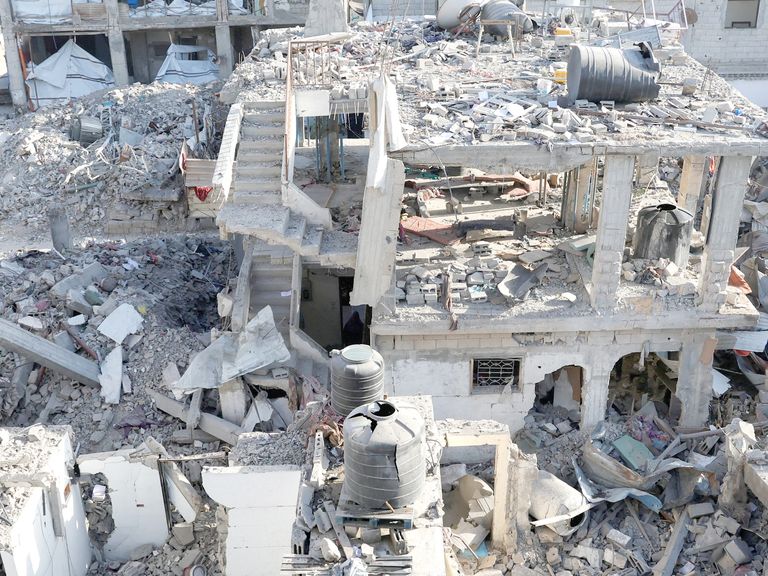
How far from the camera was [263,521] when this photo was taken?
13.3m

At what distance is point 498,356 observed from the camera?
55.5ft

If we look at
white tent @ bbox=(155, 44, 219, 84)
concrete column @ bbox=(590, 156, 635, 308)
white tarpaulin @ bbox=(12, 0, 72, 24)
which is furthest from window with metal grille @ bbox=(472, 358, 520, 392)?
white tarpaulin @ bbox=(12, 0, 72, 24)

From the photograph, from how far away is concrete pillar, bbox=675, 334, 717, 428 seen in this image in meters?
17.1

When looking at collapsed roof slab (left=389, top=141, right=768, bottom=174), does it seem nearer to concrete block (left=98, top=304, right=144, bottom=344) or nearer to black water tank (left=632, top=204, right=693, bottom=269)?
black water tank (left=632, top=204, right=693, bottom=269)

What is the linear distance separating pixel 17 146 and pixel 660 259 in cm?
2193

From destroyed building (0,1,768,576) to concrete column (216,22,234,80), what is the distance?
16840 mm

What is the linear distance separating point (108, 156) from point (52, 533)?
718 inches

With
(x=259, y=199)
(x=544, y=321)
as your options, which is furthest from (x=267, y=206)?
(x=544, y=321)

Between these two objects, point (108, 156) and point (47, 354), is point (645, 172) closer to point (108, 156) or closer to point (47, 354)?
point (47, 354)

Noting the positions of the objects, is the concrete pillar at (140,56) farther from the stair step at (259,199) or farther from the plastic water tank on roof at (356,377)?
the plastic water tank on roof at (356,377)

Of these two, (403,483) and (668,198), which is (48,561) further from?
(668,198)

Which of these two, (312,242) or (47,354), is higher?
(312,242)

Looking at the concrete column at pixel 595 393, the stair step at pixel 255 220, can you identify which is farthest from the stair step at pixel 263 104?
the concrete column at pixel 595 393

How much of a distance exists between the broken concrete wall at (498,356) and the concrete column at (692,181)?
3.42 meters
